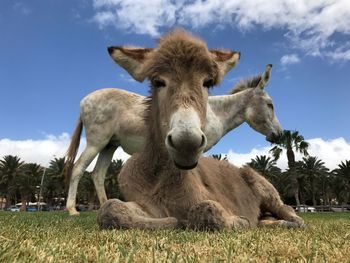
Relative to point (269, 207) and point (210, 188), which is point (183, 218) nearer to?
point (210, 188)

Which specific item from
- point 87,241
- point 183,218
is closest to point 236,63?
point 183,218

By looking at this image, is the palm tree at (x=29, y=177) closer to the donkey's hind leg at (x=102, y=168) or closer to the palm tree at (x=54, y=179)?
the palm tree at (x=54, y=179)

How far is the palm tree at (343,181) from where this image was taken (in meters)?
62.5

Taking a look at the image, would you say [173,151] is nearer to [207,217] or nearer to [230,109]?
[207,217]

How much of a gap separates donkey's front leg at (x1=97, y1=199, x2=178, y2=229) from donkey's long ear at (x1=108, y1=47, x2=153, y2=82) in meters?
1.41

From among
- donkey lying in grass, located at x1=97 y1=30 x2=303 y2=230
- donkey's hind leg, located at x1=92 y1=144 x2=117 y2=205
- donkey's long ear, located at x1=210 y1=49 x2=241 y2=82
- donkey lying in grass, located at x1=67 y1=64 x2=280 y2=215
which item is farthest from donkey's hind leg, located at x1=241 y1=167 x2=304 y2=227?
donkey's hind leg, located at x1=92 y1=144 x2=117 y2=205

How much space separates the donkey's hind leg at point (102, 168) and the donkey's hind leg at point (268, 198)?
551cm

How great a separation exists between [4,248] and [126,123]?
8.53 meters

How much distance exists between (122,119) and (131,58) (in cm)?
628

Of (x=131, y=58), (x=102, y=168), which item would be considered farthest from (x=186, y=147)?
(x=102, y=168)

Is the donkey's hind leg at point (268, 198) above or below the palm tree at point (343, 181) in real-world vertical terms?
below

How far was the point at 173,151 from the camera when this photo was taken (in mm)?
3043

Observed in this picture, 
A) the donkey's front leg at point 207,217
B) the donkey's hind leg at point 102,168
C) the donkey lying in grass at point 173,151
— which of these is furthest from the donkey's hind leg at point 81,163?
the donkey's front leg at point 207,217

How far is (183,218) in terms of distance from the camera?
3.72 m
